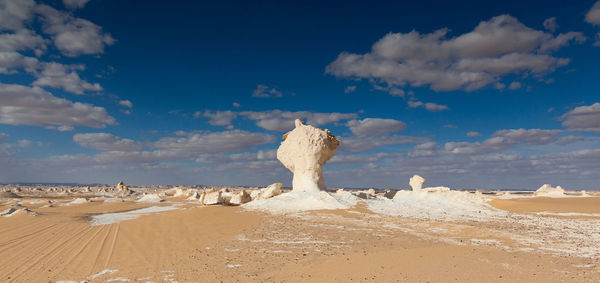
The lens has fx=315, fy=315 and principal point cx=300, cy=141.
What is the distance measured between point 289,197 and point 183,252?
12.2m

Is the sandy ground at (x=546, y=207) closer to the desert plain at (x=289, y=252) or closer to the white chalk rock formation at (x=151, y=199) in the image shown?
the desert plain at (x=289, y=252)

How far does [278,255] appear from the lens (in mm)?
7934

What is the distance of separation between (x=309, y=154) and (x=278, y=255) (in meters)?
15.5

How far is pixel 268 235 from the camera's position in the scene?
10.8m

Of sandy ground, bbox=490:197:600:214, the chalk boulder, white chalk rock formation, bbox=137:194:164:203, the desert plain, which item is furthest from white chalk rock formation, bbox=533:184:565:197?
white chalk rock formation, bbox=137:194:164:203

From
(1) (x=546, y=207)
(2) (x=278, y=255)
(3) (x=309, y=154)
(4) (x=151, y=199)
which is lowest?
(4) (x=151, y=199)

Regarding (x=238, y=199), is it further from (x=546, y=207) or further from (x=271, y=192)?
(x=546, y=207)

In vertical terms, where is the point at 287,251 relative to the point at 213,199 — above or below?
below

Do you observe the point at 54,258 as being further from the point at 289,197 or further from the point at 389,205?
the point at 389,205

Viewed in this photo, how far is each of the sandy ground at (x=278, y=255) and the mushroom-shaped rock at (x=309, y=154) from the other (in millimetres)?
10434

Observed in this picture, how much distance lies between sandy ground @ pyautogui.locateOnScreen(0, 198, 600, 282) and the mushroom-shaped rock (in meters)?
10.4

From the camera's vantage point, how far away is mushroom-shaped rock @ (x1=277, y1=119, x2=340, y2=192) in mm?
23219

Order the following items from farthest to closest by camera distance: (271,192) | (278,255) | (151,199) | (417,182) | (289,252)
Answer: (151,199), (417,182), (271,192), (289,252), (278,255)

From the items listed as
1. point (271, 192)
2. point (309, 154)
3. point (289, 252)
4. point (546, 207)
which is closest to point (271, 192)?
point (271, 192)
